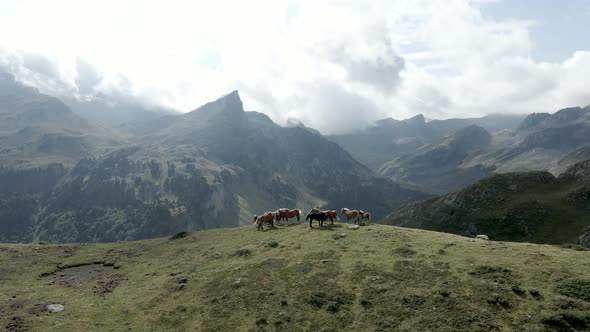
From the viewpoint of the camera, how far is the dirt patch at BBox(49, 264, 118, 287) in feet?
155

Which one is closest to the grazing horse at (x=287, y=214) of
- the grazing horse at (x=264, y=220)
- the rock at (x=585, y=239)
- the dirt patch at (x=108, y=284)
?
the grazing horse at (x=264, y=220)

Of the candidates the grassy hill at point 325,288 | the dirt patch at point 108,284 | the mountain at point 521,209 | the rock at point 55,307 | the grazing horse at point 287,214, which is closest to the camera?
the grassy hill at point 325,288

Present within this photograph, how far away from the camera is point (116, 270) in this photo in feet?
170

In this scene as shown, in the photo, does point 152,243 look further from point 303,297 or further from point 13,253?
point 303,297

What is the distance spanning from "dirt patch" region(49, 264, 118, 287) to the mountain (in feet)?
275

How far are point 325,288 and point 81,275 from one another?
3530 cm

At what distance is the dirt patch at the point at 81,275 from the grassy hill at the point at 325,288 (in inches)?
6.2

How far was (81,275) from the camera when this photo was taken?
1980 inches

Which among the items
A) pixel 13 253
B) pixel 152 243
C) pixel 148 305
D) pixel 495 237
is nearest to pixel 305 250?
pixel 148 305

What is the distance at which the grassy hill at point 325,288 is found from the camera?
2920cm

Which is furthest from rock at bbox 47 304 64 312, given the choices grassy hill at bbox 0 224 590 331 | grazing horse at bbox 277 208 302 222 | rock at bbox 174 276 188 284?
grazing horse at bbox 277 208 302 222

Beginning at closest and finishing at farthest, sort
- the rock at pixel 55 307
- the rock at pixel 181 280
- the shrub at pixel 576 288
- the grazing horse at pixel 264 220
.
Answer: the shrub at pixel 576 288, the rock at pixel 55 307, the rock at pixel 181 280, the grazing horse at pixel 264 220

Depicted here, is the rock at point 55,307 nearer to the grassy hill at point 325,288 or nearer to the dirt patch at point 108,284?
the grassy hill at point 325,288

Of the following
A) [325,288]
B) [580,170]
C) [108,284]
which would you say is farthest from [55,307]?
[580,170]
